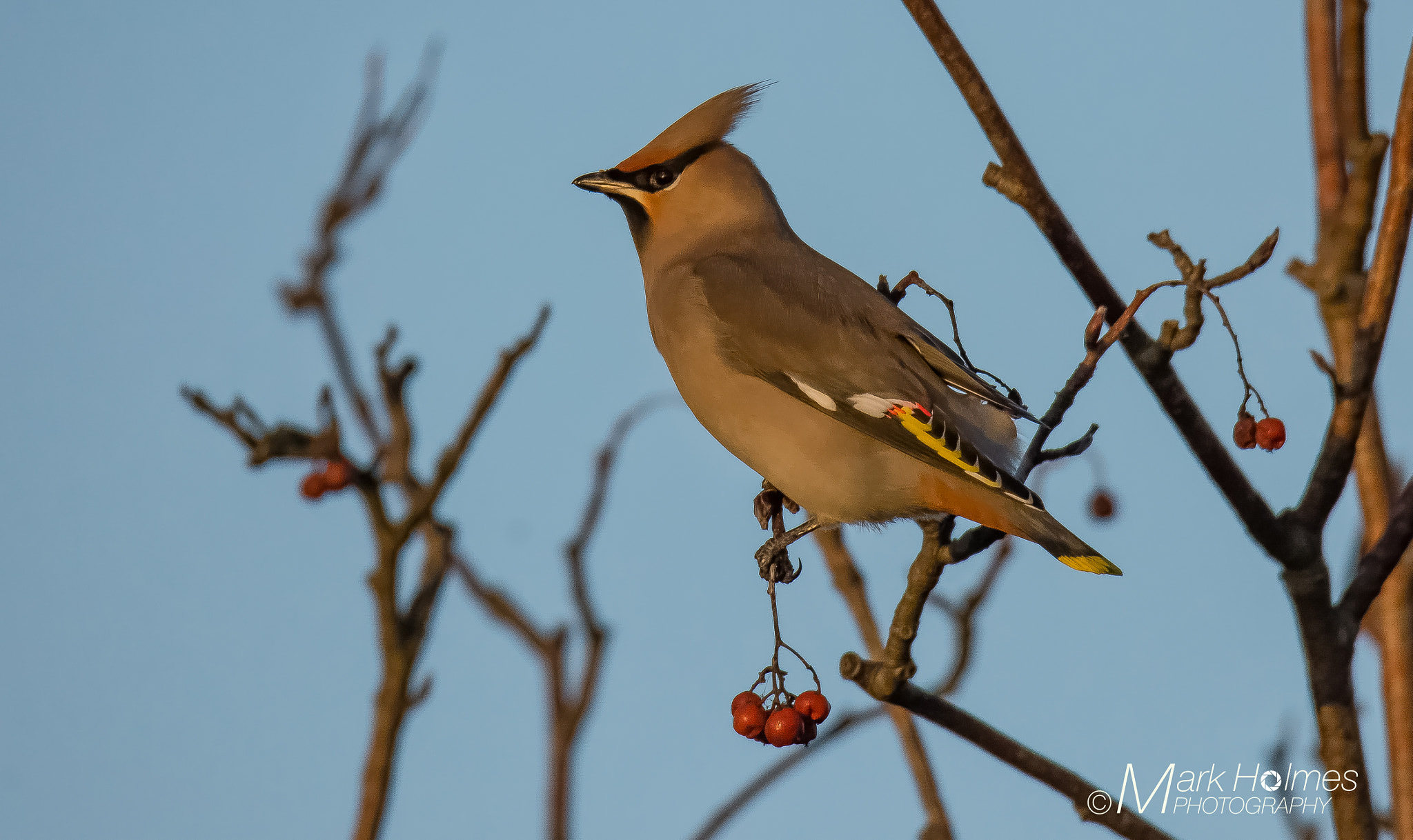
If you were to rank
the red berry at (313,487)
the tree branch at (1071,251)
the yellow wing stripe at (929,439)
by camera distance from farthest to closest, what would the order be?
the red berry at (313,487) < the yellow wing stripe at (929,439) < the tree branch at (1071,251)

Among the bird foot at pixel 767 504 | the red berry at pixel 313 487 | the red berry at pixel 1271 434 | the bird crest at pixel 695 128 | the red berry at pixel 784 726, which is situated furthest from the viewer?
the bird crest at pixel 695 128

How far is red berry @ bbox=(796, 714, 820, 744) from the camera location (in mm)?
2336

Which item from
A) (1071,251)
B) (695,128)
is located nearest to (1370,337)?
(1071,251)

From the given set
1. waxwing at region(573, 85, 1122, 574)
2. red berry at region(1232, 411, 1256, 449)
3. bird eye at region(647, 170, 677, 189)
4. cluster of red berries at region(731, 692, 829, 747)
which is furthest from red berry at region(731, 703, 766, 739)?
bird eye at region(647, 170, 677, 189)

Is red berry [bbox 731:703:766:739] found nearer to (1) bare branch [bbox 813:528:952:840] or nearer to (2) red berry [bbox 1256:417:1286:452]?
(1) bare branch [bbox 813:528:952:840]

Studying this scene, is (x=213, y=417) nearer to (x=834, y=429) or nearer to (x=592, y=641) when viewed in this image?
(x=592, y=641)

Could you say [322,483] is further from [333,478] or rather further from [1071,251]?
[1071,251]

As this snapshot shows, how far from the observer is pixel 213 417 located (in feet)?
8.05

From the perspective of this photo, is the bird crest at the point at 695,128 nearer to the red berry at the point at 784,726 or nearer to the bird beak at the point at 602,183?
the bird beak at the point at 602,183

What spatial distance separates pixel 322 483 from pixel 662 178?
1158mm

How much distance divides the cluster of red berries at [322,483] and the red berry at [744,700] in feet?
3.18

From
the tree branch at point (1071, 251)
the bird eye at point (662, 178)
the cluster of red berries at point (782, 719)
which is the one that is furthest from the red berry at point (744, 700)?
the bird eye at point (662, 178)

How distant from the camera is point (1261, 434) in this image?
267cm

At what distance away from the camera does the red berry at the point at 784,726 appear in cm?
231
